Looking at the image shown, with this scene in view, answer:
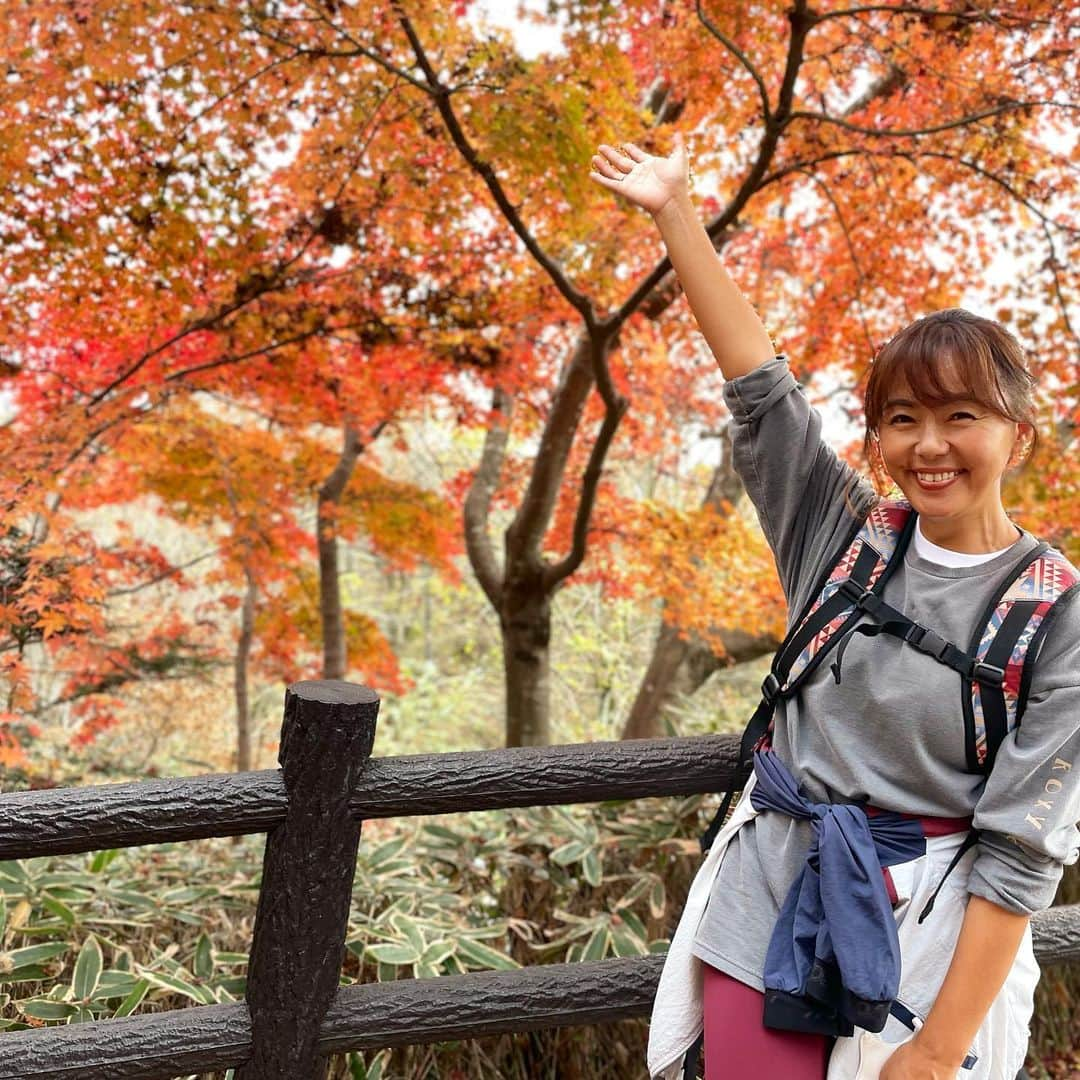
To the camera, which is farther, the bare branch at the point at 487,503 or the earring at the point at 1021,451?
the bare branch at the point at 487,503

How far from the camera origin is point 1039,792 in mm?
1271

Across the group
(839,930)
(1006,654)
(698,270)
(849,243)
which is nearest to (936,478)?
(1006,654)

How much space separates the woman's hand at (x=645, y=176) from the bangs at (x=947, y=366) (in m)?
0.51

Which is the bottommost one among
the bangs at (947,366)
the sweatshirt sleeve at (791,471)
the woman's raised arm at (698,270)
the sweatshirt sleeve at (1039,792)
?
the sweatshirt sleeve at (1039,792)

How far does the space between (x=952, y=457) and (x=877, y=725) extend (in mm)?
409

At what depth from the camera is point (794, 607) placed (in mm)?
1595

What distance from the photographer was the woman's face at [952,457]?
1366 mm

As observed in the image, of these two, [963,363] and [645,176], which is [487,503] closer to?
[645,176]

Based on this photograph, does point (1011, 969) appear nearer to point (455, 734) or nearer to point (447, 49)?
point (447, 49)

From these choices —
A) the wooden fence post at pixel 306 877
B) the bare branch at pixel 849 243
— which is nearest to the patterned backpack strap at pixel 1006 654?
the wooden fence post at pixel 306 877

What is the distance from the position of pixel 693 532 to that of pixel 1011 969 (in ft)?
19.0

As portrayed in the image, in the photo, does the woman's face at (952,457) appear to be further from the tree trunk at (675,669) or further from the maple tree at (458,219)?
the tree trunk at (675,669)

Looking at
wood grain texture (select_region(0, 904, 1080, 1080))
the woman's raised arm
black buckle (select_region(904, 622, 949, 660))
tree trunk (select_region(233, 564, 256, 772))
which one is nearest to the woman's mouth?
black buckle (select_region(904, 622, 949, 660))

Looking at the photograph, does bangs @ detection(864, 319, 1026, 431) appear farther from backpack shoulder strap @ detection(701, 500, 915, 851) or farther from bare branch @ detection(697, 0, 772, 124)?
bare branch @ detection(697, 0, 772, 124)
